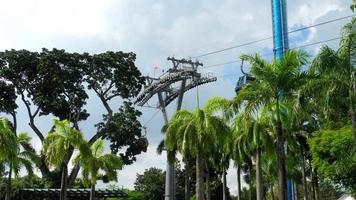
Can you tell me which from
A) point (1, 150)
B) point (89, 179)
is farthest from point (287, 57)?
point (89, 179)

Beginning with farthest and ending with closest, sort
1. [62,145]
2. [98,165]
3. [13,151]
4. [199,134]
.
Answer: [98,165], [62,145], [199,134], [13,151]

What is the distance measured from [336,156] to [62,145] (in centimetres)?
1766

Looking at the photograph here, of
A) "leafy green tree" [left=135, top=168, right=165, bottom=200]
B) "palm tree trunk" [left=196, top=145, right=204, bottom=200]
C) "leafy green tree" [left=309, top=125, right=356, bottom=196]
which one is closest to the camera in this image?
"palm tree trunk" [left=196, top=145, right=204, bottom=200]

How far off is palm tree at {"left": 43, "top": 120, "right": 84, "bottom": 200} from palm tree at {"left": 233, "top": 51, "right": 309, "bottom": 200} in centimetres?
1294

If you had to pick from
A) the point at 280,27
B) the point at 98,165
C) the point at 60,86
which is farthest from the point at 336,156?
the point at 60,86

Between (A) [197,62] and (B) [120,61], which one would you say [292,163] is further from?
(B) [120,61]

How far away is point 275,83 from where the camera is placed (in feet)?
74.5

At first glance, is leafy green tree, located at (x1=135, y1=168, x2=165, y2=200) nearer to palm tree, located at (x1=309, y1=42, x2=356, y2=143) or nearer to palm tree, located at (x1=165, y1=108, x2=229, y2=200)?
palm tree, located at (x1=165, y1=108, x2=229, y2=200)

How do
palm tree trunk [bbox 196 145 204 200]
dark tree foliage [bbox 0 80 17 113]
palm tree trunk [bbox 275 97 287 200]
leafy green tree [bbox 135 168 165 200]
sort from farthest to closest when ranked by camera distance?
leafy green tree [bbox 135 168 165 200] < dark tree foliage [bbox 0 80 17 113] < palm tree trunk [bbox 196 145 204 200] < palm tree trunk [bbox 275 97 287 200]

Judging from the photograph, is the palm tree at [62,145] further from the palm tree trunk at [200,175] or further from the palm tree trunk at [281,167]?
the palm tree trunk at [281,167]

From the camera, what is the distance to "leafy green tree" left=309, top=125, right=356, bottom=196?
113ft

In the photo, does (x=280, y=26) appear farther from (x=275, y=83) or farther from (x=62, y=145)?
(x=275, y=83)

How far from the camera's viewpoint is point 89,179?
1608 inches

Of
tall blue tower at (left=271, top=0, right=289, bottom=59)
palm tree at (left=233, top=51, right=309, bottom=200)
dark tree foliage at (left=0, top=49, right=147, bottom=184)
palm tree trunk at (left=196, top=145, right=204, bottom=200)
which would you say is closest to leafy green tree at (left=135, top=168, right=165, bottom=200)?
dark tree foliage at (left=0, top=49, right=147, bottom=184)
